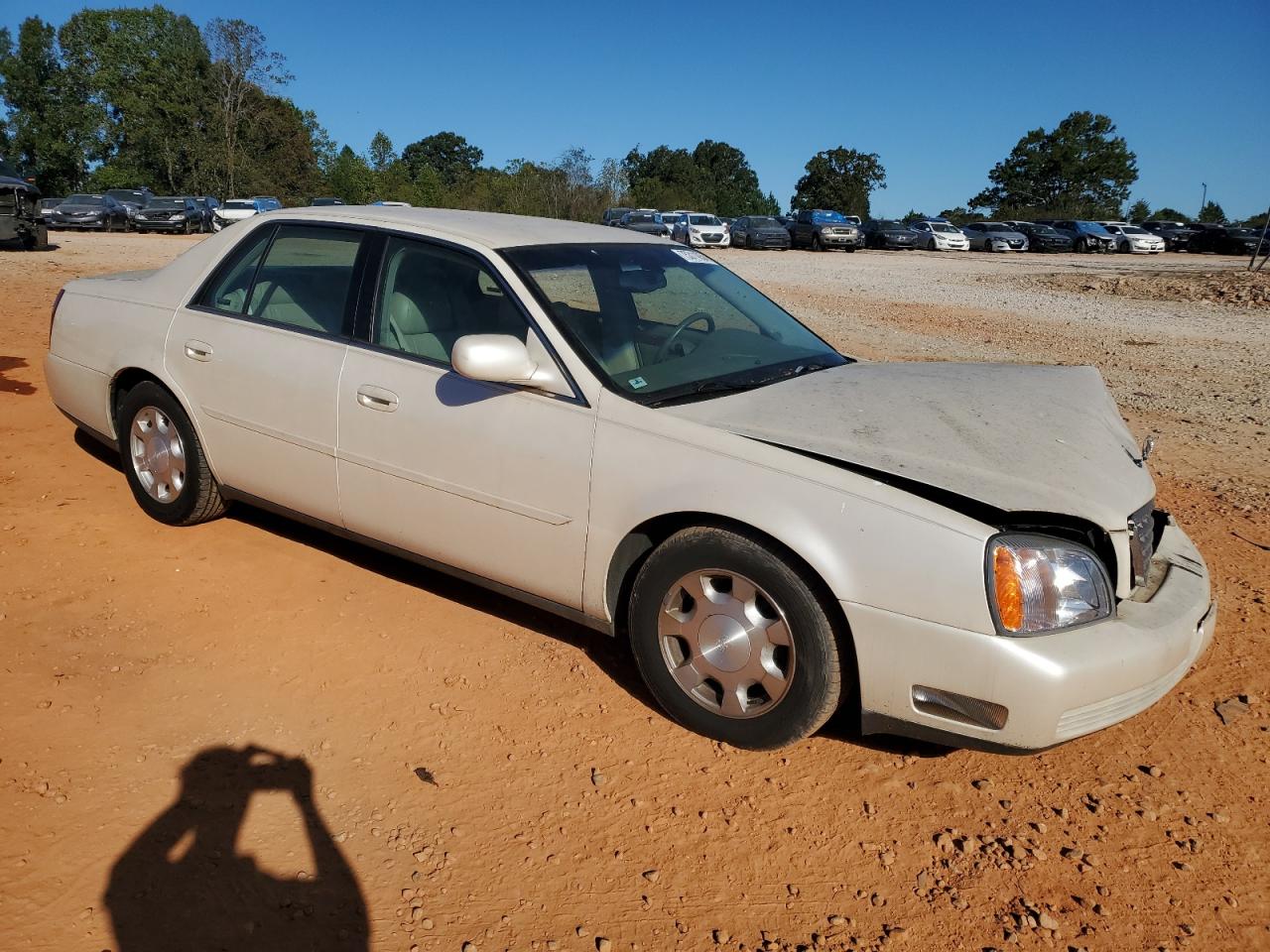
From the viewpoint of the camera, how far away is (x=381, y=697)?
11.2 feet

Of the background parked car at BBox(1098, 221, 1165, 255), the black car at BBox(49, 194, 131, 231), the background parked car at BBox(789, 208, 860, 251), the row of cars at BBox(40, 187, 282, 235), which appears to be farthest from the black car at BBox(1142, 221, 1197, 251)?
the black car at BBox(49, 194, 131, 231)

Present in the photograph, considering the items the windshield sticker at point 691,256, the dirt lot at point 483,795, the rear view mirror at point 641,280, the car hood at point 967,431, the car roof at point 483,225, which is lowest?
the dirt lot at point 483,795

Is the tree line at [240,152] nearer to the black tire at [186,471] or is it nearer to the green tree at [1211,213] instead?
the green tree at [1211,213]

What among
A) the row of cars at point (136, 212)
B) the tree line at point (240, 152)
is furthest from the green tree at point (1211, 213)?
the row of cars at point (136, 212)

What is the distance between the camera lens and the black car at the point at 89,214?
33.1 meters

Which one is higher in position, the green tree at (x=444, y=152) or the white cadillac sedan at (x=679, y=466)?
the green tree at (x=444, y=152)

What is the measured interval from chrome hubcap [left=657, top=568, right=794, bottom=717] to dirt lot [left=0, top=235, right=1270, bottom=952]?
0.72ft

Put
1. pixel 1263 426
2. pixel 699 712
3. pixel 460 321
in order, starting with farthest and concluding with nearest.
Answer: pixel 1263 426, pixel 460 321, pixel 699 712

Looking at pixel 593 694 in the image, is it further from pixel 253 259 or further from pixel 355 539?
pixel 253 259

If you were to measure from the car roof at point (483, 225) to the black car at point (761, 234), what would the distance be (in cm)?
3361

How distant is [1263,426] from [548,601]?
6601 millimetres

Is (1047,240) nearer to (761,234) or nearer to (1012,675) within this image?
(761,234)

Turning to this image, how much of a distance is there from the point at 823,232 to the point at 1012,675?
3738 cm

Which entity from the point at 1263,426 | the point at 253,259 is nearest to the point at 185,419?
the point at 253,259
